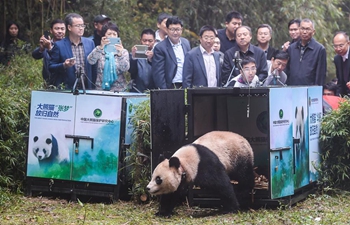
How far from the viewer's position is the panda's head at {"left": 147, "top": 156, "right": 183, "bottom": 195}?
24.5ft

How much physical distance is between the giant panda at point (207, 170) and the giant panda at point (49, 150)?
164 centimetres

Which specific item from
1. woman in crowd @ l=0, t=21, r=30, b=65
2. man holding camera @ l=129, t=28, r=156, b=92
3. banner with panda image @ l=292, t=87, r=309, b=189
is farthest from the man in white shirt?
woman in crowd @ l=0, t=21, r=30, b=65

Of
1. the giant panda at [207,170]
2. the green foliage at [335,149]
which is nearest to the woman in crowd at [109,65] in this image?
the giant panda at [207,170]

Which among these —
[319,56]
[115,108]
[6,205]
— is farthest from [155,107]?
[319,56]

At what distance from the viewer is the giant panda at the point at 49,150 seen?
28.7 feet

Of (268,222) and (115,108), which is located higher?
(115,108)

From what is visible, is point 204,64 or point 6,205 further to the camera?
point 204,64

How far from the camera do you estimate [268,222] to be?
290 inches

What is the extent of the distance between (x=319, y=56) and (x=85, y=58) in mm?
3485

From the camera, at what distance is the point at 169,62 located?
10055 millimetres

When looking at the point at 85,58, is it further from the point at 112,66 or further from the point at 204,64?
the point at 204,64

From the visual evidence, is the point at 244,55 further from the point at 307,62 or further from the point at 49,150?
the point at 49,150

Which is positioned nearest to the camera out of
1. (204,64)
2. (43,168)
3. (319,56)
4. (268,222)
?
(268,222)

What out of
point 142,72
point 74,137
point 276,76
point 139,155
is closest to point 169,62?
A: point 142,72
